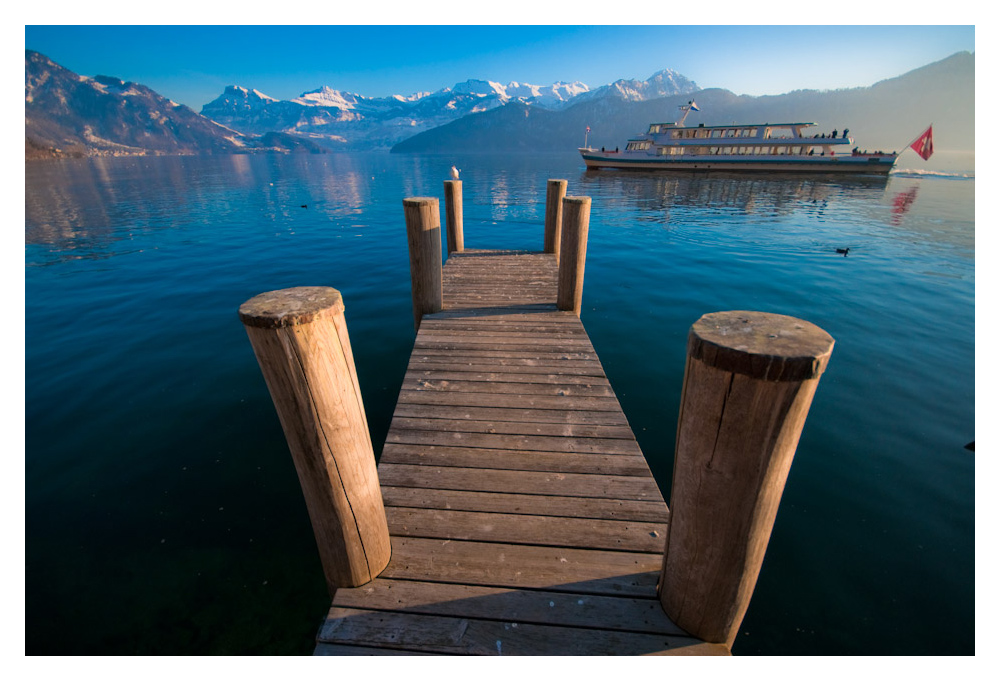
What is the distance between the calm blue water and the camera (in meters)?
3.15

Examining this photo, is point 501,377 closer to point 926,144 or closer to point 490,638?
point 490,638

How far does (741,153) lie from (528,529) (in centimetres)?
5185

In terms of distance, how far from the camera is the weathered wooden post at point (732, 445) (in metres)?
1.33

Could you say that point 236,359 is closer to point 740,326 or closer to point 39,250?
point 740,326

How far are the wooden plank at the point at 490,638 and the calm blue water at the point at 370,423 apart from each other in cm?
123

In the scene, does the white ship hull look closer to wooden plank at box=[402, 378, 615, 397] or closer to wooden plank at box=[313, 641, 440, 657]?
wooden plank at box=[402, 378, 615, 397]

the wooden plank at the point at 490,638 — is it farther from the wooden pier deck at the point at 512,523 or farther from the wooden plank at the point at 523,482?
the wooden plank at the point at 523,482

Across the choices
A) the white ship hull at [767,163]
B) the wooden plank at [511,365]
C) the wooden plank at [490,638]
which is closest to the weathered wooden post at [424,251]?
the wooden plank at [511,365]

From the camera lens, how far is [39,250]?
14.2 m

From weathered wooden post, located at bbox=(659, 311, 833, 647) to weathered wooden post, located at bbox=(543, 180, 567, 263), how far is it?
23.5ft

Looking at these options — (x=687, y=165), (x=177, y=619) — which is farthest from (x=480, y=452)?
(x=687, y=165)

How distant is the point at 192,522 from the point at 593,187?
33750 millimetres

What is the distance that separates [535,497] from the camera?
119 inches

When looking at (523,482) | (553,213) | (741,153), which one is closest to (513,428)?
(523,482)
